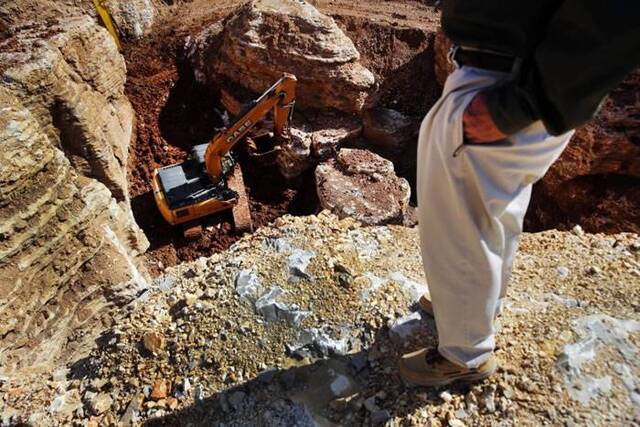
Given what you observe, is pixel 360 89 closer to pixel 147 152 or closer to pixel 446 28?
pixel 147 152

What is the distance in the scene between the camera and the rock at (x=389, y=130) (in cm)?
822

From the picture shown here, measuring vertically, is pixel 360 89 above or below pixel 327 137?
above

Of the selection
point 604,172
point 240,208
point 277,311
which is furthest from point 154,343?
point 604,172

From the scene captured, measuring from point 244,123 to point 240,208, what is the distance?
1.43 m

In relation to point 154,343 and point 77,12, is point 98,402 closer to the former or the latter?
point 154,343

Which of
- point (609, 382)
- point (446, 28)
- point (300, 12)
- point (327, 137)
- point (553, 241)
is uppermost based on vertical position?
point (446, 28)

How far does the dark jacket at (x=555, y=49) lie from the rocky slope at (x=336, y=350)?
4.90 feet

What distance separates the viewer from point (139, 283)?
15.2ft

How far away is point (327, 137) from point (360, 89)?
1.04 metres

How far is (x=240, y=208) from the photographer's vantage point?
7.11 m

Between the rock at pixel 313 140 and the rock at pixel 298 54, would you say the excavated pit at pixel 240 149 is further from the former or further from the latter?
the rock at pixel 298 54

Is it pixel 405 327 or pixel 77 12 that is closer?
pixel 405 327

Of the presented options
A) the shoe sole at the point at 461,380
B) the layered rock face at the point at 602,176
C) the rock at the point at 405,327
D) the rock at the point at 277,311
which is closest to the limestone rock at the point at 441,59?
the layered rock face at the point at 602,176

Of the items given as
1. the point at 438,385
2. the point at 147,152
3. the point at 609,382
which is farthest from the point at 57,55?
the point at 609,382
